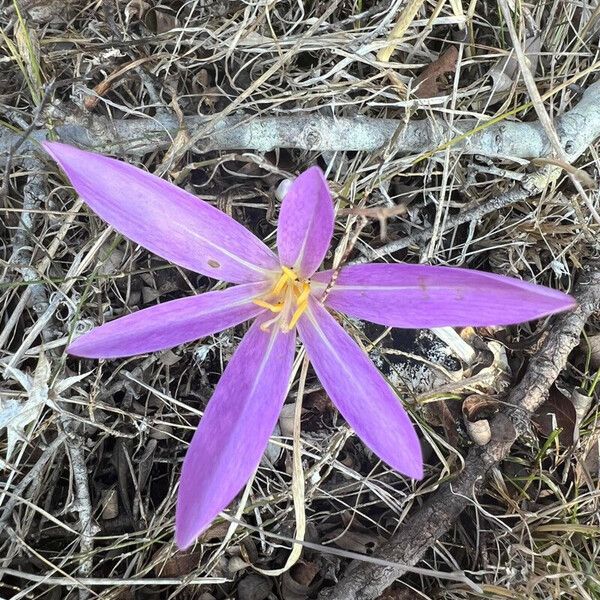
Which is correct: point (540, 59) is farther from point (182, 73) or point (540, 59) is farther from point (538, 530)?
point (538, 530)

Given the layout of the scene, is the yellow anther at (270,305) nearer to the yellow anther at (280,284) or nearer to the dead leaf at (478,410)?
the yellow anther at (280,284)

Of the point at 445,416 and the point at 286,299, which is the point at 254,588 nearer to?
the point at 445,416

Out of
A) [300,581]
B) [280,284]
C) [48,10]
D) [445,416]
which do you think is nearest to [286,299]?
[280,284]

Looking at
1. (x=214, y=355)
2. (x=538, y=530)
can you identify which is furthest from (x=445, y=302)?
(x=538, y=530)

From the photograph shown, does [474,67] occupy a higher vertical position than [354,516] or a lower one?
higher

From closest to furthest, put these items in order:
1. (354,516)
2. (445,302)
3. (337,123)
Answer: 1. (445,302)
2. (337,123)
3. (354,516)

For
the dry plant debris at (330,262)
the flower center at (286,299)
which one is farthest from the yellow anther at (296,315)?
the dry plant debris at (330,262)

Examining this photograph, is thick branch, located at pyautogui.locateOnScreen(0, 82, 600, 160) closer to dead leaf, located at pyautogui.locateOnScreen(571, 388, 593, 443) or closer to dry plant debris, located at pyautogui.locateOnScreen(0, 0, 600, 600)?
dry plant debris, located at pyautogui.locateOnScreen(0, 0, 600, 600)

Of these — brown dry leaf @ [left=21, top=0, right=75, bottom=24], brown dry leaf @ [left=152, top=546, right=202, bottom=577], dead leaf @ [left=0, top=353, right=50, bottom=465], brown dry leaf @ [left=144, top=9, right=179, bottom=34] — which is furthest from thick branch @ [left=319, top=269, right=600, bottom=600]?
brown dry leaf @ [left=21, top=0, right=75, bottom=24]
